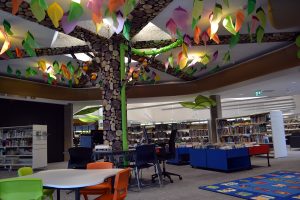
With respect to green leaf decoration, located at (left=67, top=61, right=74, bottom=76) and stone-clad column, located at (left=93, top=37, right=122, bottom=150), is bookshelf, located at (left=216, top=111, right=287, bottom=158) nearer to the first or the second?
stone-clad column, located at (left=93, top=37, right=122, bottom=150)

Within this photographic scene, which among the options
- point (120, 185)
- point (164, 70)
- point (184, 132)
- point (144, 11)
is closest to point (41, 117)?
point (164, 70)

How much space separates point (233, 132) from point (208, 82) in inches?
106

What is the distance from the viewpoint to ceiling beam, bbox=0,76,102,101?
11258mm

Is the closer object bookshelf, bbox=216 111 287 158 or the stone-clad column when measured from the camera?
the stone-clad column

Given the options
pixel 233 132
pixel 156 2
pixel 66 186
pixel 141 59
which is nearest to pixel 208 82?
pixel 233 132

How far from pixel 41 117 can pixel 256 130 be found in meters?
10.7

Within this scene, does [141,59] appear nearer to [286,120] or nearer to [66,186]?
[66,186]

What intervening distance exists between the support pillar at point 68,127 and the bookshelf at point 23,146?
331 centimetres

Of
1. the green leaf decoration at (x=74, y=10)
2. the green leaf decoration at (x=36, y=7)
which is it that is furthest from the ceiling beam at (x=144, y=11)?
the green leaf decoration at (x=36, y=7)

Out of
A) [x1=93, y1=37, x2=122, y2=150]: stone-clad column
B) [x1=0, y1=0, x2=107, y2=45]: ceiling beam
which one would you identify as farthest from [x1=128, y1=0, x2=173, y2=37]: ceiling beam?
[x1=0, y1=0, x2=107, y2=45]: ceiling beam

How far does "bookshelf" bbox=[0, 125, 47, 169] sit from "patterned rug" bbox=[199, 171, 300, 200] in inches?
291

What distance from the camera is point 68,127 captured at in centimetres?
1496

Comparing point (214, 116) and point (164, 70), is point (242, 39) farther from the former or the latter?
point (214, 116)

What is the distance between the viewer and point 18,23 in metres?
6.45
